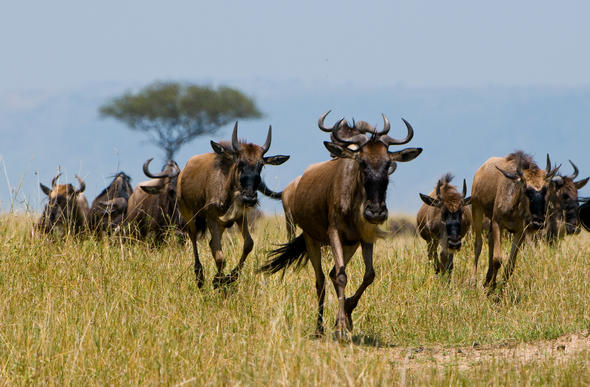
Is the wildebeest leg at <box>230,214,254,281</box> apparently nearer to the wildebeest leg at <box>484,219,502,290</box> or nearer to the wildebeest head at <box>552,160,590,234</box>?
the wildebeest leg at <box>484,219,502,290</box>

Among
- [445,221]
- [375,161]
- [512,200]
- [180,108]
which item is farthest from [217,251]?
[180,108]

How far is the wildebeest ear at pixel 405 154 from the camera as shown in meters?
7.18

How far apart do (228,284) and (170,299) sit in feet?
4.23

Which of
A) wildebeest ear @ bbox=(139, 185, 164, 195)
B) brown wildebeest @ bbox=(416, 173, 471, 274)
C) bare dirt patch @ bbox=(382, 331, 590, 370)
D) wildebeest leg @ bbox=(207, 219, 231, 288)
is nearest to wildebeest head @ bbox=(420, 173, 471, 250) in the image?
brown wildebeest @ bbox=(416, 173, 471, 274)

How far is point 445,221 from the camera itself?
10.8 metres

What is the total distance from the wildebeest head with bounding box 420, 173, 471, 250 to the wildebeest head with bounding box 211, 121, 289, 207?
280 centimetres

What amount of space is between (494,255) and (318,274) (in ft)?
11.1

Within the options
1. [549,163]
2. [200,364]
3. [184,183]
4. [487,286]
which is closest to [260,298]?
[200,364]

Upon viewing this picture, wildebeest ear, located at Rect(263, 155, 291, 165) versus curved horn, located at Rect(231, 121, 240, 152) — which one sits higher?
curved horn, located at Rect(231, 121, 240, 152)

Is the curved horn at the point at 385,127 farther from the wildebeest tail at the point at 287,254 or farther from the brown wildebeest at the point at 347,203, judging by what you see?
the wildebeest tail at the point at 287,254

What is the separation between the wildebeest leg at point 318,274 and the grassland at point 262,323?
0.43ft

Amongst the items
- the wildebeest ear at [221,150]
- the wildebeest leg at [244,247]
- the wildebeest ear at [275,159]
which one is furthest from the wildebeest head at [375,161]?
the wildebeest ear at [221,150]

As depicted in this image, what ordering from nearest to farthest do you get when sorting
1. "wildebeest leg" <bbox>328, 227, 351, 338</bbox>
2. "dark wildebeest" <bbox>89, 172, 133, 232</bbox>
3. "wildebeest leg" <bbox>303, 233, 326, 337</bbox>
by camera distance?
1. "wildebeest leg" <bbox>328, 227, 351, 338</bbox>
2. "wildebeest leg" <bbox>303, 233, 326, 337</bbox>
3. "dark wildebeest" <bbox>89, 172, 133, 232</bbox>

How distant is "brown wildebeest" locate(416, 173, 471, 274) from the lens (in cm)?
1070
